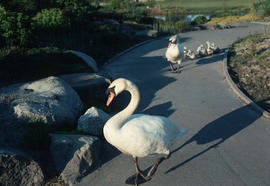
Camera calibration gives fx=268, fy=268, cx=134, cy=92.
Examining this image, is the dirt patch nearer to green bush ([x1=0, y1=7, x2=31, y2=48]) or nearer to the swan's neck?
the swan's neck

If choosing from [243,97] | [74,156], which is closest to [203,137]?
[243,97]

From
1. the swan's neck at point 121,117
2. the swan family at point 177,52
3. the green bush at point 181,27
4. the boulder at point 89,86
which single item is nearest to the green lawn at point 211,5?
the green bush at point 181,27

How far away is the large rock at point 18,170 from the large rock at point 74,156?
1.61ft

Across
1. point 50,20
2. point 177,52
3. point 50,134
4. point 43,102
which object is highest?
point 50,20

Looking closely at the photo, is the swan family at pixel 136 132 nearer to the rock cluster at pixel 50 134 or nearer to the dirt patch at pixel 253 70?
the rock cluster at pixel 50 134

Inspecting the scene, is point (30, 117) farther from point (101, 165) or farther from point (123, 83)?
point (123, 83)

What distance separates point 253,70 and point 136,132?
9.09 metres

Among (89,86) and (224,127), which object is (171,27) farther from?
(224,127)

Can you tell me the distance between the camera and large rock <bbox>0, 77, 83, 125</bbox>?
20.0 ft

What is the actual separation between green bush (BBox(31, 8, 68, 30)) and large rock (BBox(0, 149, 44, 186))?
13.8 metres

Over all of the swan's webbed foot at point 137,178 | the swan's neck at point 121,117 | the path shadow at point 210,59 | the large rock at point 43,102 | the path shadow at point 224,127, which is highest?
the swan's neck at point 121,117

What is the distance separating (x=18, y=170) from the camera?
4609 mm

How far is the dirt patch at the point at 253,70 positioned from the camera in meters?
9.50

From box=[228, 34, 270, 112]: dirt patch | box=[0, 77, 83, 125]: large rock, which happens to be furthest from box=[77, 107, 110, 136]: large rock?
box=[228, 34, 270, 112]: dirt patch
